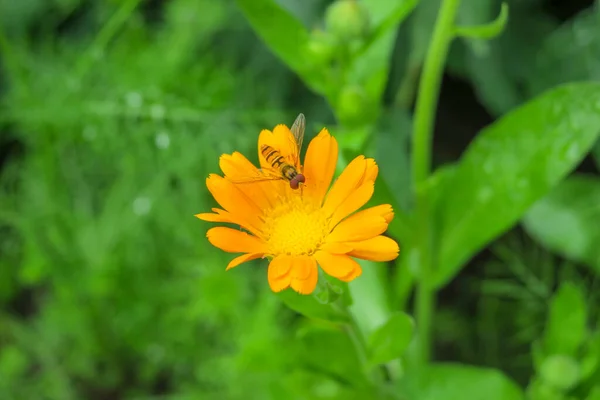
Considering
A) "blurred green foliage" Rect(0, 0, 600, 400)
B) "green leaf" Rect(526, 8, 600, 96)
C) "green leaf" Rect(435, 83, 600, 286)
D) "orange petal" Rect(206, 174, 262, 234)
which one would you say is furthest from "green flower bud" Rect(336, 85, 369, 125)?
"green leaf" Rect(526, 8, 600, 96)

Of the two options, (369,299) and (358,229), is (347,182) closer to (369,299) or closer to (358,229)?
(358,229)

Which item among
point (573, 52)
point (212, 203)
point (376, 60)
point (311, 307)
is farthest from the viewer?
point (212, 203)

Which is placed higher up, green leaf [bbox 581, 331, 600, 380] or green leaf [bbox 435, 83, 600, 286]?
Answer: green leaf [bbox 435, 83, 600, 286]

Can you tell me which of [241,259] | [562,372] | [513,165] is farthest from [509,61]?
[241,259]

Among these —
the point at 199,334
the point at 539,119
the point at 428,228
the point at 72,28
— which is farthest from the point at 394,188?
the point at 72,28

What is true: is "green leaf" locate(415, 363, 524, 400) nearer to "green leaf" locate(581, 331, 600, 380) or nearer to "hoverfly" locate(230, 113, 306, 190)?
"green leaf" locate(581, 331, 600, 380)

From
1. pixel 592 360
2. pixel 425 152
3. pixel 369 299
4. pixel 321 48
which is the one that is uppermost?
pixel 321 48

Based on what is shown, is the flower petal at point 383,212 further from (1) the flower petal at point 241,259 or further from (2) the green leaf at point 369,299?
(2) the green leaf at point 369,299
